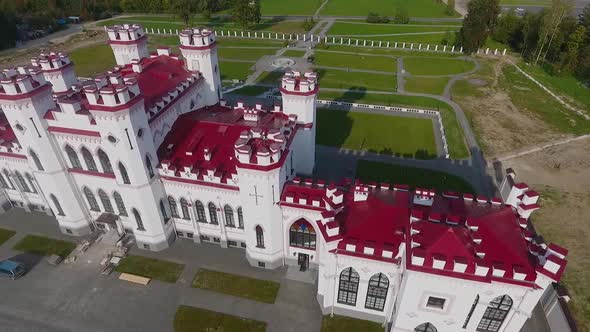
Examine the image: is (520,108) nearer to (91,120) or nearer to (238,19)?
(91,120)

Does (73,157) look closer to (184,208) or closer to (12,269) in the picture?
(184,208)

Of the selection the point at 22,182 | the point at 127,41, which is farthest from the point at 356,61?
the point at 22,182

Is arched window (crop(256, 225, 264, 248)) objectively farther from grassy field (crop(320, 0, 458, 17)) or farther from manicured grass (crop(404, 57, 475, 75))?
grassy field (crop(320, 0, 458, 17))

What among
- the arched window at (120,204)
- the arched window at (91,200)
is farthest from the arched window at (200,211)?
the arched window at (91,200)

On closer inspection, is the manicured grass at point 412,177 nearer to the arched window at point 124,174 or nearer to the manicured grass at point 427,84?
the arched window at point 124,174

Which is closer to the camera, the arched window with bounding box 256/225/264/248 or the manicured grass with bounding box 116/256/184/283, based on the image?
the arched window with bounding box 256/225/264/248

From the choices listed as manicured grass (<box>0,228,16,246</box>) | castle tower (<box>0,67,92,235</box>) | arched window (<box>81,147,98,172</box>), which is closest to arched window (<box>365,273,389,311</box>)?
arched window (<box>81,147,98,172</box>)
